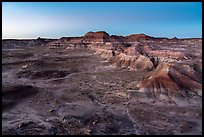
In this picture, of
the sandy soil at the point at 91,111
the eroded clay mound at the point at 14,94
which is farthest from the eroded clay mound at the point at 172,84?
the eroded clay mound at the point at 14,94

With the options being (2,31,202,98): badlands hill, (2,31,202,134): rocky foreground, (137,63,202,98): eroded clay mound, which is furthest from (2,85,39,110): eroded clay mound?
(137,63,202,98): eroded clay mound

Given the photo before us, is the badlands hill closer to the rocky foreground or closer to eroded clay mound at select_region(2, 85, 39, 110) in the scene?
the rocky foreground

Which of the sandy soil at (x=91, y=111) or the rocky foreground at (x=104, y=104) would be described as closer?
the sandy soil at (x=91, y=111)

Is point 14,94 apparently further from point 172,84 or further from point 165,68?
point 165,68

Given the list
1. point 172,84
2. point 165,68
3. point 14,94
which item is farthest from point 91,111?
point 165,68

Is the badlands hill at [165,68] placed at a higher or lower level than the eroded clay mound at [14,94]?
higher

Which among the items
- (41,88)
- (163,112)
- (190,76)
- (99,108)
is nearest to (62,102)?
(99,108)

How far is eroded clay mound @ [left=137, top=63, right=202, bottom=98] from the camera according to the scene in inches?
943

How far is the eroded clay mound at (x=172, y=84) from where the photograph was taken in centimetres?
2394

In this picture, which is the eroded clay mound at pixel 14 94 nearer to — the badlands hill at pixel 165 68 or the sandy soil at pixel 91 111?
the sandy soil at pixel 91 111

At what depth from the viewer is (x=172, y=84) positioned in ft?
81.1

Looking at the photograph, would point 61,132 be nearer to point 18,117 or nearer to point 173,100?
point 18,117

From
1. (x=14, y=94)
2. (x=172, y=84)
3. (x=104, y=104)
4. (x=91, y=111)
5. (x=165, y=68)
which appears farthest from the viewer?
(x=165, y=68)

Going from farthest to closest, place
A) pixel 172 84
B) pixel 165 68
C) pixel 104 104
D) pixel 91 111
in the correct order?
pixel 165 68 → pixel 172 84 → pixel 104 104 → pixel 91 111
